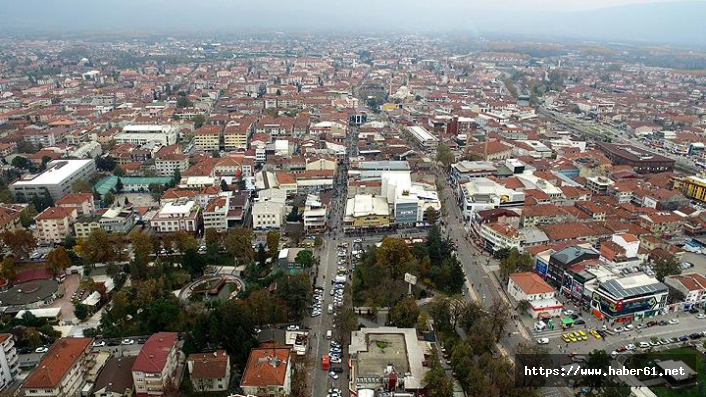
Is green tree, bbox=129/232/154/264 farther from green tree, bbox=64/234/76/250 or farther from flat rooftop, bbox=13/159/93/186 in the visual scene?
flat rooftop, bbox=13/159/93/186

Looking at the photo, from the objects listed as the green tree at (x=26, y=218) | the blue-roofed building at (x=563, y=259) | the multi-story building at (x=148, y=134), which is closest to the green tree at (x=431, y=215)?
the blue-roofed building at (x=563, y=259)

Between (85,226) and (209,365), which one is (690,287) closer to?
(209,365)

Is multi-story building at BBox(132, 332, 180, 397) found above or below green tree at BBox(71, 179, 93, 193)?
below

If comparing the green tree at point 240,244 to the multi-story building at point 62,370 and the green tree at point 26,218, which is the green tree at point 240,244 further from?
the green tree at point 26,218

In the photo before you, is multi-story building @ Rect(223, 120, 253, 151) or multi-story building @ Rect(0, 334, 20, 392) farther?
multi-story building @ Rect(223, 120, 253, 151)

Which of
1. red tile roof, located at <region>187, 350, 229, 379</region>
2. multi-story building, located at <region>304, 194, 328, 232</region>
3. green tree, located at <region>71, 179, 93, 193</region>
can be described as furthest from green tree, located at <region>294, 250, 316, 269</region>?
green tree, located at <region>71, 179, 93, 193</region>

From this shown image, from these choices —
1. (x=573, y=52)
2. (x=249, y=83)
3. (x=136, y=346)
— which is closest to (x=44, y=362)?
(x=136, y=346)
